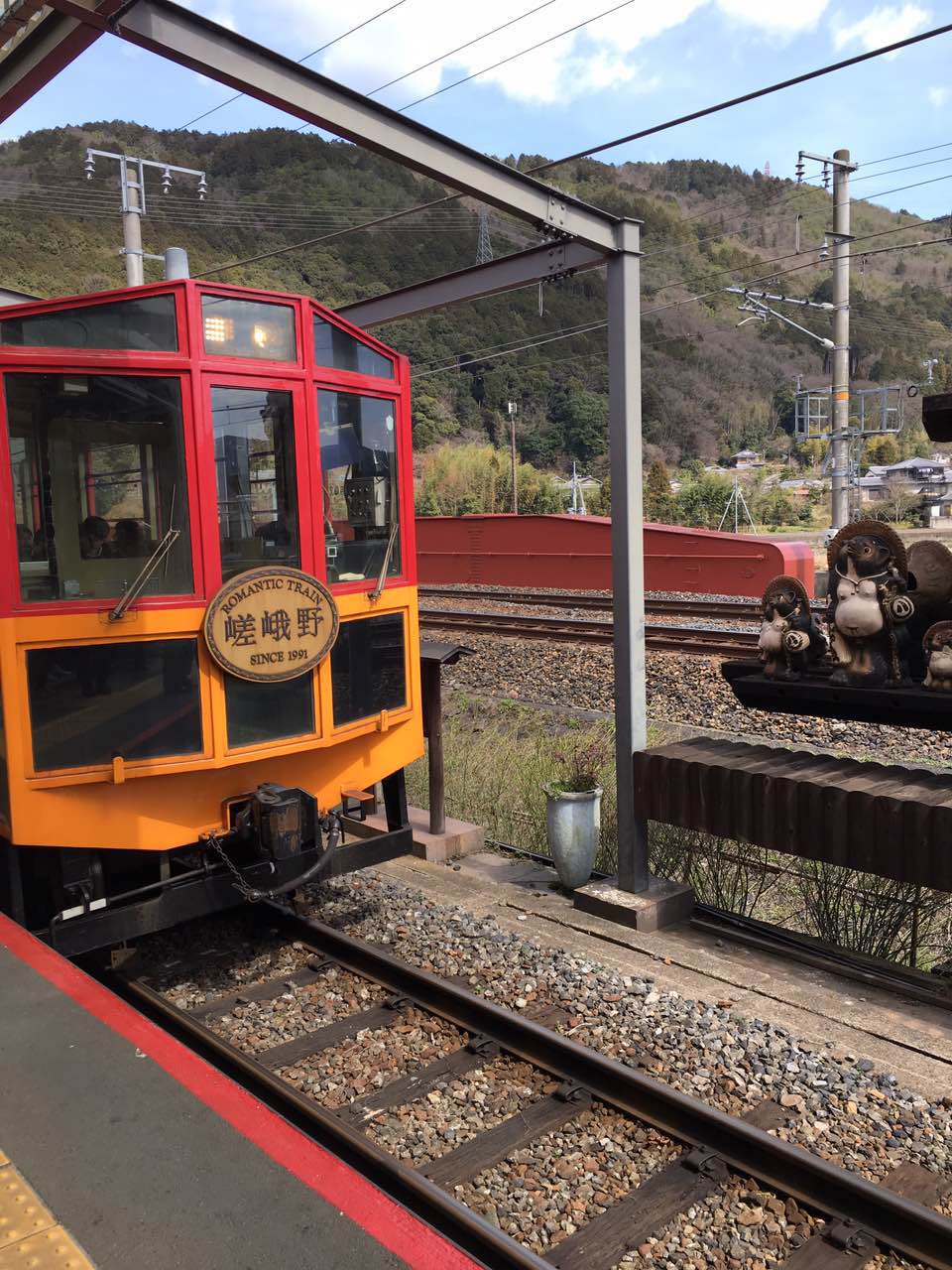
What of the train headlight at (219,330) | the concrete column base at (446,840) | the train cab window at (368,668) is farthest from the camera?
the concrete column base at (446,840)

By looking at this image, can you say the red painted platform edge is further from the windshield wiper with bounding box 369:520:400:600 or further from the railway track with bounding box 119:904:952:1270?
the windshield wiper with bounding box 369:520:400:600

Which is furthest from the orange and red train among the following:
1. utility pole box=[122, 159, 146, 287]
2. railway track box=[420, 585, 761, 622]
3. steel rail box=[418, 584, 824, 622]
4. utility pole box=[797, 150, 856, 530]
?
utility pole box=[797, 150, 856, 530]

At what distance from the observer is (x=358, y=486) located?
525 centimetres

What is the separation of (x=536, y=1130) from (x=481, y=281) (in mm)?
5001

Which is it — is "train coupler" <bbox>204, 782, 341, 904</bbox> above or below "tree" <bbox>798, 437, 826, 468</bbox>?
below

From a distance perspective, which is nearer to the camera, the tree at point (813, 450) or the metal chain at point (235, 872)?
the metal chain at point (235, 872)

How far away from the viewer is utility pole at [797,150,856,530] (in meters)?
20.9

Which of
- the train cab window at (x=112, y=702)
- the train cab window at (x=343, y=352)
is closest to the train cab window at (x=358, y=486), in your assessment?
the train cab window at (x=343, y=352)

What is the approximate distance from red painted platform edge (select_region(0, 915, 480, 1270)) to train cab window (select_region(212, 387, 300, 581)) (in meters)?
2.03

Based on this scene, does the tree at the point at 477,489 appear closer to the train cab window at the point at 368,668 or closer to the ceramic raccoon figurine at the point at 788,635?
the train cab window at the point at 368,668

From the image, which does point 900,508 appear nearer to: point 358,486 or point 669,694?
point 669,694

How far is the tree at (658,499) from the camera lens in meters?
37.0

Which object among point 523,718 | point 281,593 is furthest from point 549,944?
point 523,718

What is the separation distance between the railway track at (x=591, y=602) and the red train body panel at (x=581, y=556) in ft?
2.04
